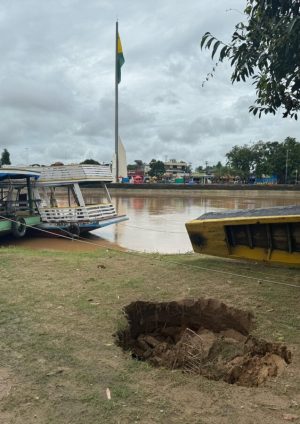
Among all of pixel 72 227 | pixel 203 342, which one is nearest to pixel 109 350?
pixel 203 342

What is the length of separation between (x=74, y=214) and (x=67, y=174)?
4.94ft

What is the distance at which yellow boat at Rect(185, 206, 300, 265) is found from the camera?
21.6 feet

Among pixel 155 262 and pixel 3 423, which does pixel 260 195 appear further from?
pixel 3 423

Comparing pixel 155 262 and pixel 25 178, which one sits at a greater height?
pixel 25 178

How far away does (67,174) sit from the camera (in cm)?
1555

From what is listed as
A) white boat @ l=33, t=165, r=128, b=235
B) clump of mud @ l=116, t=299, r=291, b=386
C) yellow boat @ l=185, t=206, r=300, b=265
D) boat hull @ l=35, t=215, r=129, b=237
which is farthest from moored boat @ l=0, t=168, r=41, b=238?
clump of mud @ l=116, t=299, r=291, b=386

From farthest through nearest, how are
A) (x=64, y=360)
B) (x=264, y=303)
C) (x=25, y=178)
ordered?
1. (x=25, y=178)
2. (x=264, y=303)
3. (x=64, y=360)

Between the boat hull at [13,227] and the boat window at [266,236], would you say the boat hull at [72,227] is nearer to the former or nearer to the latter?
the boat hull at [13,227]

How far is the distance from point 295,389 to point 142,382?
107 cm

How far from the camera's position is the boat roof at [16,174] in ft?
45.2

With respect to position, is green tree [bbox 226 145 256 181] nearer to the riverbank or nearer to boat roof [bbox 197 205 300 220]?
the riverbank

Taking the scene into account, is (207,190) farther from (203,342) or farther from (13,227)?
(203,342)

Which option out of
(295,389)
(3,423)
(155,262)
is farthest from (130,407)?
(155,262)

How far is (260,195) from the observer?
1818 inches
